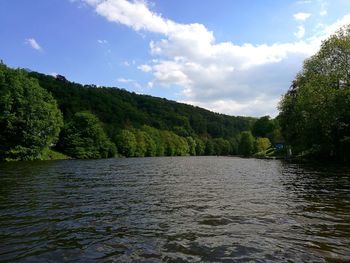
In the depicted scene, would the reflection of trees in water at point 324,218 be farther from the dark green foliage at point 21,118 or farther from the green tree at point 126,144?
the green tree at point 126,144

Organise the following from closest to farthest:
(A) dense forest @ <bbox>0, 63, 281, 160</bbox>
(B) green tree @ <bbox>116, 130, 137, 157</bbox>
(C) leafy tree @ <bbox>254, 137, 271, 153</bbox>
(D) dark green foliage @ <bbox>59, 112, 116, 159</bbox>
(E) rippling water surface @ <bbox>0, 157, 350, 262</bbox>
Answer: (E) rippling water surface @ <bbox>0, 157, 350, 262</bbox> → (A) dense forest @ <bbox>0, 63, 281, 160</bbox> → (D) dark green foliage @ <bbox>59, 112, 116, 159</bbox> → (B) green tree @ <bbox>116, 130, 137, 157</bbox> → (C) leafy tree @ <bbox>254, 137, 271, 153</bbox>

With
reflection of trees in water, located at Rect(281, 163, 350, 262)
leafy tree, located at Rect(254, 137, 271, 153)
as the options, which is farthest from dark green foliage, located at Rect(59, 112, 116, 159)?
reflection of trees in water, located at Rect(281, 163, 350, 262)

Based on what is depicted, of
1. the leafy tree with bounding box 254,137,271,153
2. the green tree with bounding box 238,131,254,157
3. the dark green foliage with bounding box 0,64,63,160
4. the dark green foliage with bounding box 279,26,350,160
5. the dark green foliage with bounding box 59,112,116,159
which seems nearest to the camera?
the dark green foliage with bounding box 279,26,350,160

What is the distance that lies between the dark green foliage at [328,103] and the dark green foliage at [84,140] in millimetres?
68197

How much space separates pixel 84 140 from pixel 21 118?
45077 mm

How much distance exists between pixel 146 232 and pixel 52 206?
7.42m

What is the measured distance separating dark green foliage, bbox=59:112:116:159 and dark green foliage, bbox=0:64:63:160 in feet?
99.5

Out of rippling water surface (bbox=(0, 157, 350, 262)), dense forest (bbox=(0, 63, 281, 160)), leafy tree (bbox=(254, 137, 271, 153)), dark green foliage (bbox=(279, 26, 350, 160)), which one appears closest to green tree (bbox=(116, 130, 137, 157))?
dense forest (bbox=(0, 63, 281, 160))

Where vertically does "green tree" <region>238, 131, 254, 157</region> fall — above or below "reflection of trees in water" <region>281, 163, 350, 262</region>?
above

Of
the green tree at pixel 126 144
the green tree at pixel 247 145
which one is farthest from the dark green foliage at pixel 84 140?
the green tree at pixel 247 145

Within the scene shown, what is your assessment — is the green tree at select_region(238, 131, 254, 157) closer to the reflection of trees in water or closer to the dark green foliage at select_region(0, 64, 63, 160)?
the dark green foliage at select_region(0, 64, 63, 160)

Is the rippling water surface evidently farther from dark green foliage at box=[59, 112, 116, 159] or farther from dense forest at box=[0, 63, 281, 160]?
dark green foliage at box=[59, 112, 116, 159]

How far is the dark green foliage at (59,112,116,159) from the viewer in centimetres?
11281

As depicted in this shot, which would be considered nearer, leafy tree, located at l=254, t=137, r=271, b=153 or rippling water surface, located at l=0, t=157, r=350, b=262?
rippling water surface, located at l=0, t=157, r=350, b=262
